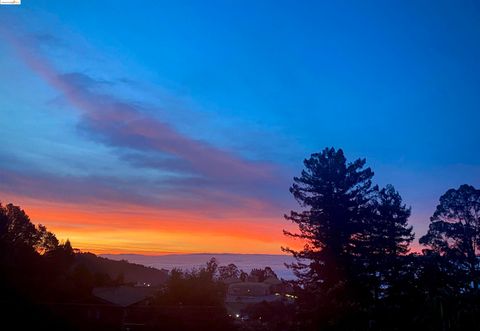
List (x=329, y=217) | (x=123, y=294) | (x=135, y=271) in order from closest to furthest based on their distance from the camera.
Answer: (x=329, y=217) < (x=123, y=294) < (x=135, y=271)

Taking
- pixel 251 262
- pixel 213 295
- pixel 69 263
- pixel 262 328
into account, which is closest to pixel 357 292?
pixel 262 328

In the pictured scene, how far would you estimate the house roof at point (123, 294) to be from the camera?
33.3 metres

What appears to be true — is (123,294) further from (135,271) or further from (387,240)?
(135,271)

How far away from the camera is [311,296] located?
26.0m

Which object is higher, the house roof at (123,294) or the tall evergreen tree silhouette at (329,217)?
the tall evergreen tree silhouette at (329,217)

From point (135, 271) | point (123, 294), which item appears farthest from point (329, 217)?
point (135, 271)

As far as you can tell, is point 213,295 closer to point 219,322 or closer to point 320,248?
point 219,322

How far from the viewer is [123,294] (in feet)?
116

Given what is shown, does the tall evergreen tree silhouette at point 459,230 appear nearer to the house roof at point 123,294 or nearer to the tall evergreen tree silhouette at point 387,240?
the tall evergreen tree silhouette at point 387,240

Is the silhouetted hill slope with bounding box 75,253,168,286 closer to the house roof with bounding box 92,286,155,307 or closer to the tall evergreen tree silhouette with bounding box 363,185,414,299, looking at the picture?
the house roof with bounding box 92,286,155,307

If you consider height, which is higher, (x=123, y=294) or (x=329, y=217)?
(x=329, y=217)

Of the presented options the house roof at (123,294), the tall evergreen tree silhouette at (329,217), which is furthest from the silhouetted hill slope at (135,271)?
the tall evergreen tree silhouette at (329,217)

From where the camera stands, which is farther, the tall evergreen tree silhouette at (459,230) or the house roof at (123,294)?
the house roof at (123,294)

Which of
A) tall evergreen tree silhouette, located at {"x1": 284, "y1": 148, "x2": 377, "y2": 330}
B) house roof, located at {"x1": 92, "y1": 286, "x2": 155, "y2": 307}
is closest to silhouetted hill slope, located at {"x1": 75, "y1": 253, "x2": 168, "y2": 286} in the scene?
house roof, located at {"x1": 92, "y1": 286, "x2": 155, "y2": 307}
